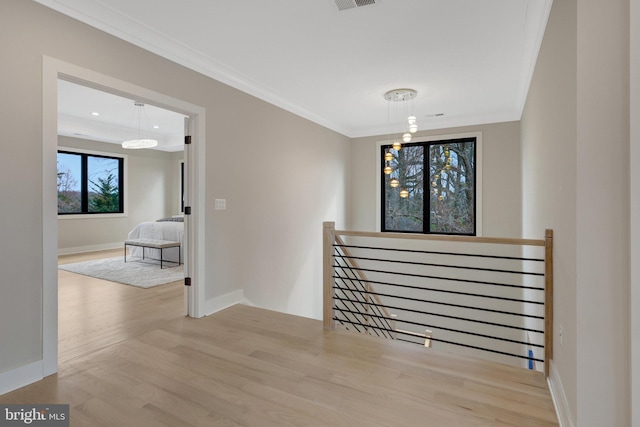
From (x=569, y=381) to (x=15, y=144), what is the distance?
3418 millimetres

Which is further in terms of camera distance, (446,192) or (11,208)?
(446,192)

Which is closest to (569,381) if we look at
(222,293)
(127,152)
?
(222,293)

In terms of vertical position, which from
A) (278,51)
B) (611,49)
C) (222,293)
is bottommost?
(222,293)

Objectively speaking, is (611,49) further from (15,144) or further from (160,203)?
(160,203)

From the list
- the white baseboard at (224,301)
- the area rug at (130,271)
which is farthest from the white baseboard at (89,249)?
the white baseboard at (224,301)

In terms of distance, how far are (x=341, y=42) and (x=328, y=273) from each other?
81.8 inches

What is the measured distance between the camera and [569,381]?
→ 1631mm

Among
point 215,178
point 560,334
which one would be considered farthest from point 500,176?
point 215,178

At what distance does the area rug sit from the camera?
16.1 ft

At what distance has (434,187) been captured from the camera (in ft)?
18.9

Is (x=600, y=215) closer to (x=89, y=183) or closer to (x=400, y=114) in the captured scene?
(x=400, y=114)

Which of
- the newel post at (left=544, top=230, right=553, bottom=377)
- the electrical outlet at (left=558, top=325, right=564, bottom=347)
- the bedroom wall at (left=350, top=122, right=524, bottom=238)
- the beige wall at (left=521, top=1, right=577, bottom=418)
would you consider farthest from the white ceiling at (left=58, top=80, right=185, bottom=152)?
the electrical outlet at (left=558, top=325, right=564, bottom=347)

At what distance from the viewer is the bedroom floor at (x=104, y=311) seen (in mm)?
2797

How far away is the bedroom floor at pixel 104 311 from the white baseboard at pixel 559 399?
10.3 feet
